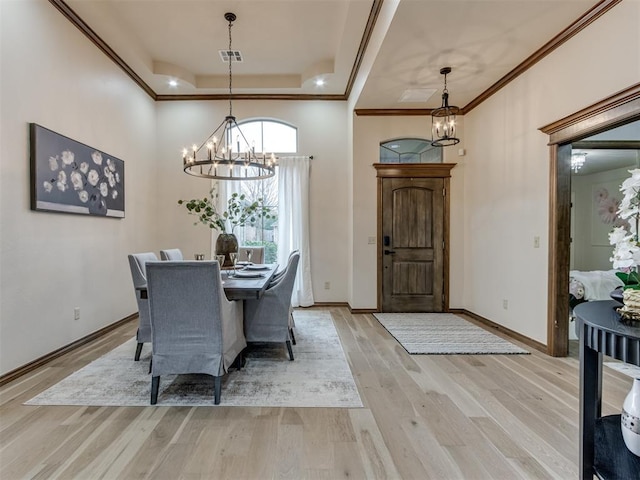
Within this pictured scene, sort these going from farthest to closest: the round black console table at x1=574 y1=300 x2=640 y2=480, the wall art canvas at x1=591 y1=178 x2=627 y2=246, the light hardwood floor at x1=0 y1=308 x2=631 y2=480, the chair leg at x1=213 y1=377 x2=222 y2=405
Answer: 1. the wall art canvas at x1=591 y1=178 x2=627 y2=246
2. the chair leg at x1=213 y1=377 x2=222 y2=405
3. the light hardwood floor at x1=0 y1=308 x2=631 y2=480
4. the round black console table at x1=574 y1=300 x2=640 y2=480

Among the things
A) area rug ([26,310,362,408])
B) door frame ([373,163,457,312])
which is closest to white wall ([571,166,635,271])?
door frame ([373,163,457,312])

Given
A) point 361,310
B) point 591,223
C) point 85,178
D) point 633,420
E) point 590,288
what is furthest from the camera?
point 591,223

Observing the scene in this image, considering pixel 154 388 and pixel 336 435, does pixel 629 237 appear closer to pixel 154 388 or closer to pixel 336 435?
pixel 336 435

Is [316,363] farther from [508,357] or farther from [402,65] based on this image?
[402,65]

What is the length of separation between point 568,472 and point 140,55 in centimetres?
569

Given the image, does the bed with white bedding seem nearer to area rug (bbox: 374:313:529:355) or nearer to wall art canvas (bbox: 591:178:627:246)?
area rug (bbox: 374:313:529:355)

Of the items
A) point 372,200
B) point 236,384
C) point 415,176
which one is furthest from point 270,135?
point 236,384

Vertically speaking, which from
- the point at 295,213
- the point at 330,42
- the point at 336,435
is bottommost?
the point at 336,435

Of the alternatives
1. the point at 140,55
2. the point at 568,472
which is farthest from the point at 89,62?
the point at 568,472

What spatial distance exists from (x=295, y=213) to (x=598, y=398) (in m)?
4.43

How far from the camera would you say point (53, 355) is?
10.3 ft

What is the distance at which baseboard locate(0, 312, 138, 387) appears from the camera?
2670mm

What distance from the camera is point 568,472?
1.67 meters

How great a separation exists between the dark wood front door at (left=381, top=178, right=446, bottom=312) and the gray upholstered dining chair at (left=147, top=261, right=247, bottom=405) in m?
3.20
